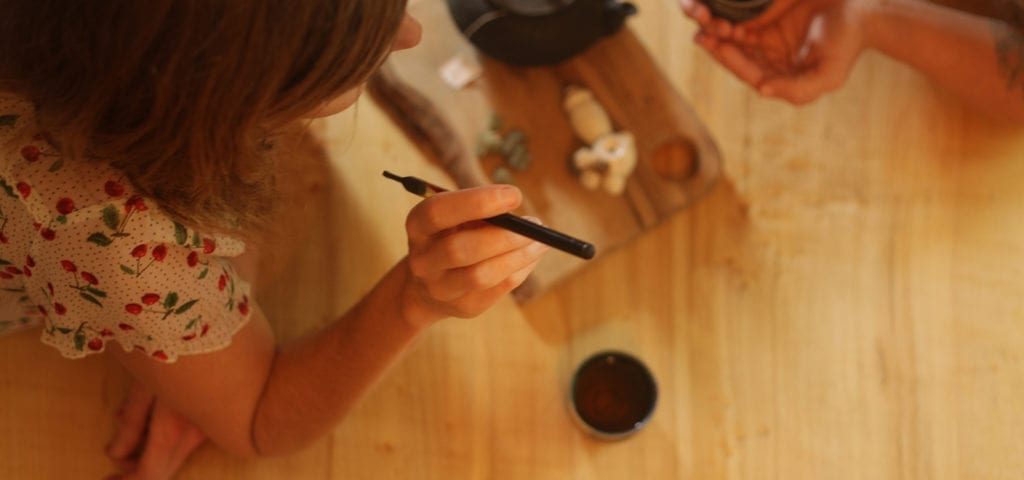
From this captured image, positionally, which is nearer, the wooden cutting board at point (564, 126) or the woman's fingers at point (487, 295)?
the woman's fingers at point (487, 295)

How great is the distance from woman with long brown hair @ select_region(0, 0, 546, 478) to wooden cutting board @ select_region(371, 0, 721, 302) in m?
0.23

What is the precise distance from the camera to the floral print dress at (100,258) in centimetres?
66

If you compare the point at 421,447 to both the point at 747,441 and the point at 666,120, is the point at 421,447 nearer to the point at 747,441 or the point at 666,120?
the point at 747,441

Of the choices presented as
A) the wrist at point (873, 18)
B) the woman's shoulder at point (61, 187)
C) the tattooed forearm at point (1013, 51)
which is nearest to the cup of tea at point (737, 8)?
the wrist at point (873, 18)

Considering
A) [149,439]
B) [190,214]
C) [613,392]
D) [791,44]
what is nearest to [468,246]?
[190,214]

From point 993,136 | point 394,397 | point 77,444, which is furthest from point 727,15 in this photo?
point 77,444

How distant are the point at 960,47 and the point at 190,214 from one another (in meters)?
0.88

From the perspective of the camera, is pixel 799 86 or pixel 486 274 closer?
pixel 486 274

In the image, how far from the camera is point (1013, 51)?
1.00m

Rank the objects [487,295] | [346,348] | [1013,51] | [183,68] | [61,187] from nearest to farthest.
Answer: [183,68] < [61,187] < [487,295] < [346,348] < [1013,51]

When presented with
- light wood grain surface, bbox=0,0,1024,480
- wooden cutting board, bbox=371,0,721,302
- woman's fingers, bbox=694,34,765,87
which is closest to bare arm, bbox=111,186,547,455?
light wood grain surface, bbox=0,0,1024,480

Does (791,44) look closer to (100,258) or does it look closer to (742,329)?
(742,329)

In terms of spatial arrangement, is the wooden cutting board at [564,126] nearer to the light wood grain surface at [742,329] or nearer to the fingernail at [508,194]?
the light wood grain surface at [742,329]

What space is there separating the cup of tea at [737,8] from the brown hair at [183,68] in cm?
57
